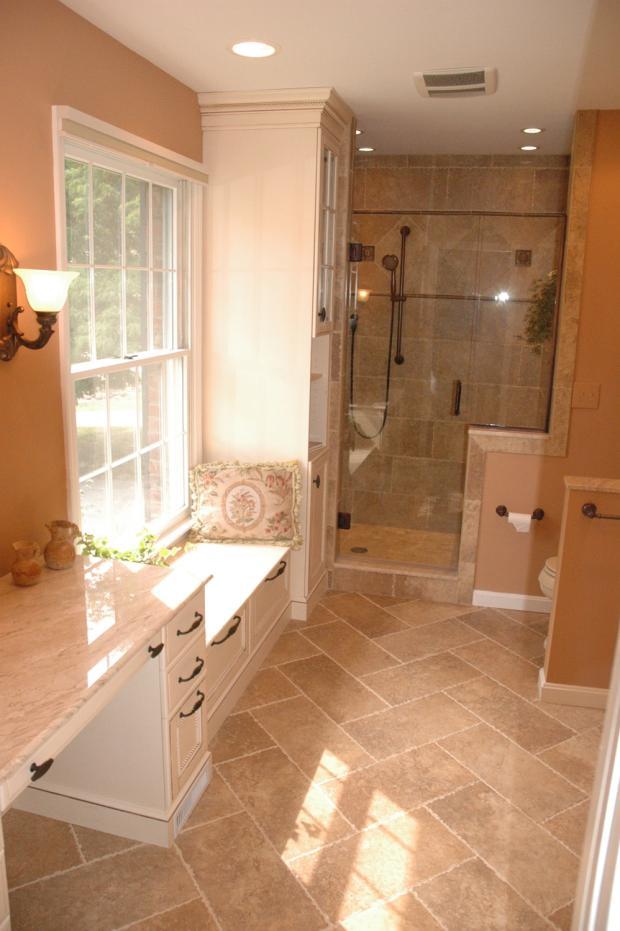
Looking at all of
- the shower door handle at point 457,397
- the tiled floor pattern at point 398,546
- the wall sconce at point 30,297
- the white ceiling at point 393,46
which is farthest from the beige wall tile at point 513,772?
the white ceiling at point 393,46

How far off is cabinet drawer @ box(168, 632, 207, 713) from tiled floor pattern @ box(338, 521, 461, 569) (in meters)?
1.99

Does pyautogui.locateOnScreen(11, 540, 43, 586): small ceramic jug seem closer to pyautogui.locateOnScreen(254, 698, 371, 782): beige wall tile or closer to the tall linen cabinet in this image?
pyautogui.locateOnScreen(254, 698, 371, 782): beige wall tile

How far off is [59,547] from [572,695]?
2234mm

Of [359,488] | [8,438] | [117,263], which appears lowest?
[359,488]

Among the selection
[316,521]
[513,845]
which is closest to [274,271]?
[316,521]

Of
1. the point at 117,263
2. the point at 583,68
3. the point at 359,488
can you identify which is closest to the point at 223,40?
the point at 117,263

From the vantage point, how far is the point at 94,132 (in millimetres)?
2553

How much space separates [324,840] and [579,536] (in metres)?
1.56

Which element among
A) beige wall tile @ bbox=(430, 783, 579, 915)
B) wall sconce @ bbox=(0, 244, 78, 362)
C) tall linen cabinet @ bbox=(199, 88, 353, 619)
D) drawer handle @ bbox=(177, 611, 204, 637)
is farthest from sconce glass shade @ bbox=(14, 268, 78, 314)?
beige wall tile @ bbox=(430, 783, 579, 915)

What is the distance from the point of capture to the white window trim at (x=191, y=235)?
2402 millimetres

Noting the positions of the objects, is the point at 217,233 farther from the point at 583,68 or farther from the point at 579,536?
the point at 579,536

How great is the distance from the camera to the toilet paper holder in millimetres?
4031

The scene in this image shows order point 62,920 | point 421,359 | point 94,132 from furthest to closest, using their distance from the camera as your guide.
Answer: point 421,359 < point 94,132 < point 62,920

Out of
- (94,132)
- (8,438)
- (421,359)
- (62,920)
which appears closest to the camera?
(62,920)
